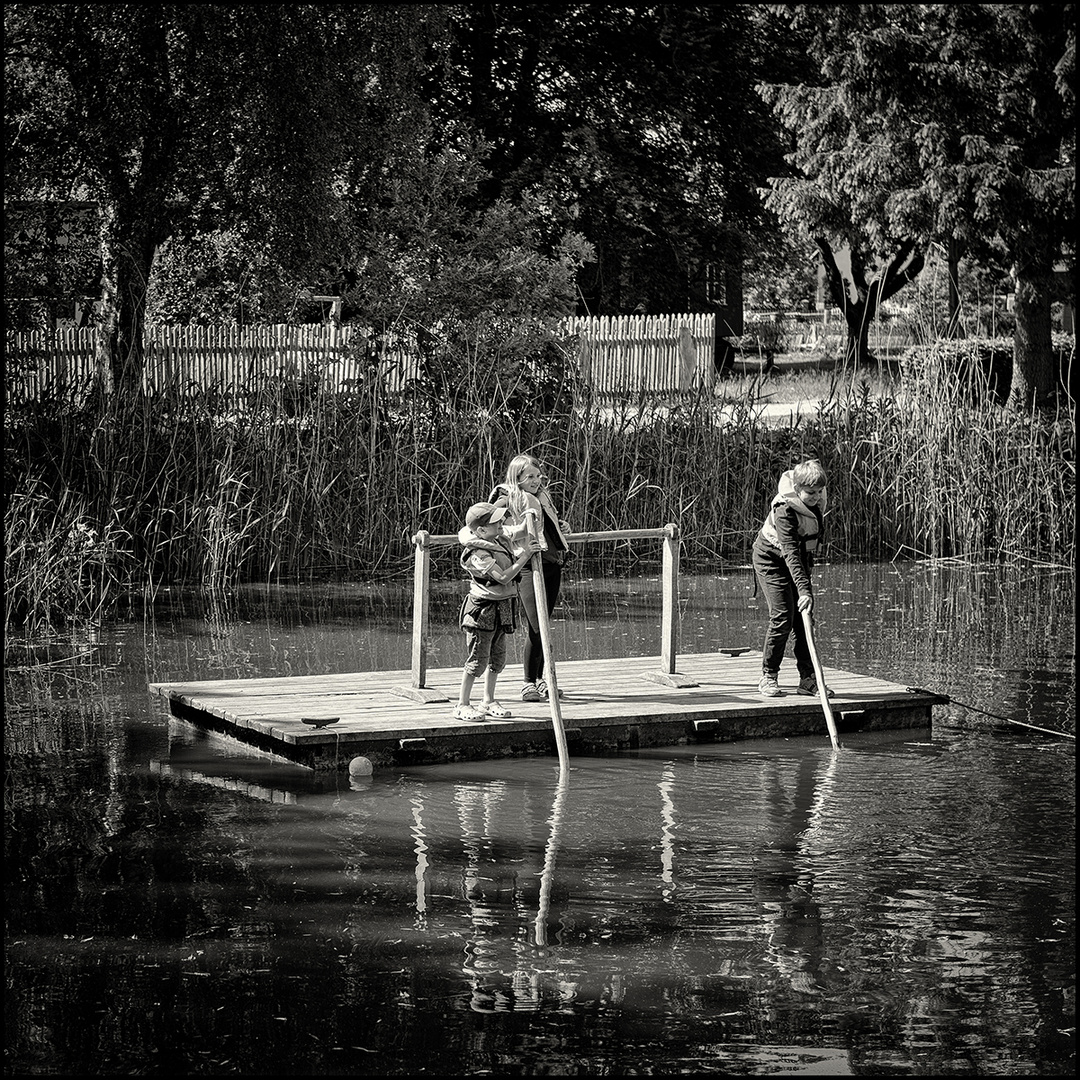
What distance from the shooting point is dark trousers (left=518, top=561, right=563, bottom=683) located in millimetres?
10117

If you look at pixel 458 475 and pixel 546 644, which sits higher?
pixel 458 475

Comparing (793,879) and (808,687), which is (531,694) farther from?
(793,879)

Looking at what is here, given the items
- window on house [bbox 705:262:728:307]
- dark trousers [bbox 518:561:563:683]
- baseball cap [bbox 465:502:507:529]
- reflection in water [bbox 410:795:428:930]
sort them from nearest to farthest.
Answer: reflection in water [bbox 410:795:428:930], baseball cap [bbox 465:502:507:529], dark trousers [bbox 518:561:563:683], window on house [bbox 705:262:728:307]

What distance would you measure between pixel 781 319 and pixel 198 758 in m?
35.2

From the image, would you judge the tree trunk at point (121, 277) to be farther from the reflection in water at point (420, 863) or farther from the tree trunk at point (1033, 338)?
the tree trunk at point (1033, 338)

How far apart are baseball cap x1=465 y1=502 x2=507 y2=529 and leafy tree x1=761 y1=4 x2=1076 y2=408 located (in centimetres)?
1119

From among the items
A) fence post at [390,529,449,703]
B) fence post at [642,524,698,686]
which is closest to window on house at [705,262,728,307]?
fence post at [642,524,698,686]

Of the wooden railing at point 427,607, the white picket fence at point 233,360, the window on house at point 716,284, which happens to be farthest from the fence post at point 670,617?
the window on house at point 716,284

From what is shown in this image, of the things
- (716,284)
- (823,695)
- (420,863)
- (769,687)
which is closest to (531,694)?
(769,687)

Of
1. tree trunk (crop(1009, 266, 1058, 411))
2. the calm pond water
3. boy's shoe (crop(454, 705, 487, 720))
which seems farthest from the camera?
tree trunk (crop(1009, 266, 1058, 411))

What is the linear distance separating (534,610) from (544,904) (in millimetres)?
3179

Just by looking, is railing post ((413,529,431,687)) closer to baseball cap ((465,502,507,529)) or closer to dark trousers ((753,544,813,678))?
baseball cap ((465,502,507,529))

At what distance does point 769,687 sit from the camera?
35.3 ft

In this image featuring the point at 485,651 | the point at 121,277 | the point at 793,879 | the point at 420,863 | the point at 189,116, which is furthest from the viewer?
the point at 121,277
